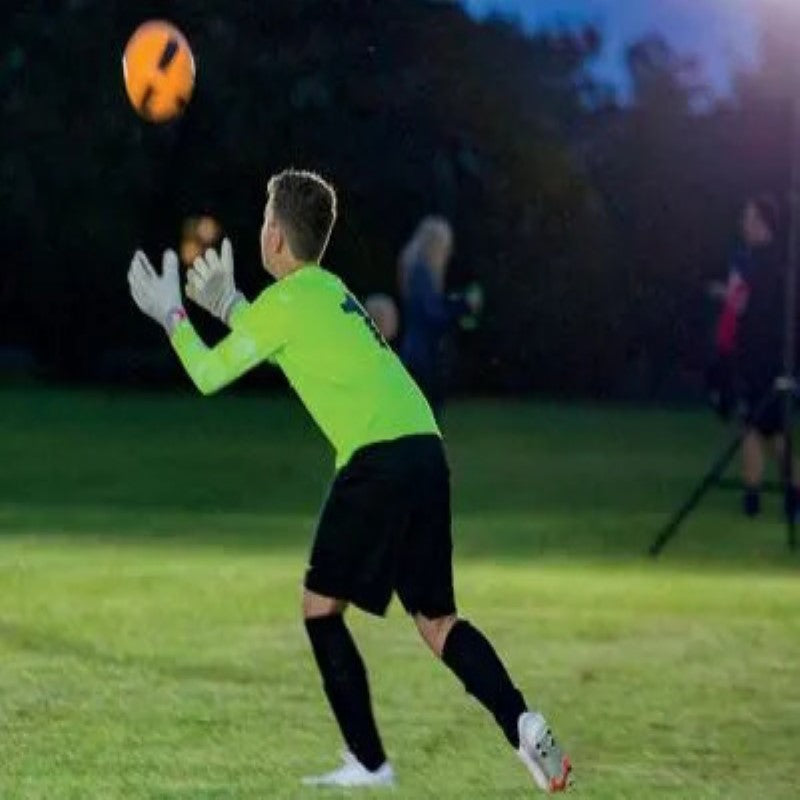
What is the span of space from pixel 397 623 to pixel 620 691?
244 centimetres

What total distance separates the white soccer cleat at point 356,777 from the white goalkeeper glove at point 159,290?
1517mm

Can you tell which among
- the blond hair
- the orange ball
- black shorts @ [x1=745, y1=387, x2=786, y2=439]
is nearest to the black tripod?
black shorts @ [x1=745, y1=387, x2=786, y2=439]

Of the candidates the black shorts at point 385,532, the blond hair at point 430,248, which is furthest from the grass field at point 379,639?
the blond hair at point 430,248

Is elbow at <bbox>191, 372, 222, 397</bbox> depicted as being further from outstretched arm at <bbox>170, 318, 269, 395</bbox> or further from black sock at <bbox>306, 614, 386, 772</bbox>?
black sock at <bbox>306, 614, 386, 772</bbox>

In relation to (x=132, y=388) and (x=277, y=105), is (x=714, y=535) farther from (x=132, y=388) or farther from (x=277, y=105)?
(x=277, y=105)

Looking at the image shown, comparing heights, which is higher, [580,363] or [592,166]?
[592,166]

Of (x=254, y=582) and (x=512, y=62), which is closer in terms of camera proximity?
(x=254, y=582)

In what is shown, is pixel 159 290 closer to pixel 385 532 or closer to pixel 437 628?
pixel 385 532

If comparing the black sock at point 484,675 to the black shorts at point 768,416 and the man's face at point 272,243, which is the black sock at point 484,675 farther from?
the black shorts at point 768,416

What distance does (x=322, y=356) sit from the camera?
799 centimetres

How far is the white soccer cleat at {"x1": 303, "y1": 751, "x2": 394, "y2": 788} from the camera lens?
26.9ft

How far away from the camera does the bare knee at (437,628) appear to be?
8.11 metres

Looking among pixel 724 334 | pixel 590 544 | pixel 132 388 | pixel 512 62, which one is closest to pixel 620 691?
pixel 590 544

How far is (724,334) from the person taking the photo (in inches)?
734
